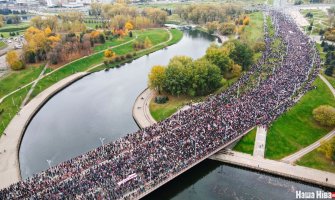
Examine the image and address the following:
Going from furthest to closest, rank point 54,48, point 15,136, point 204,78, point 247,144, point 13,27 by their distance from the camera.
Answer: point 13,27 < point 54,48 < point 204,78 < point 15,136 < point 247,144

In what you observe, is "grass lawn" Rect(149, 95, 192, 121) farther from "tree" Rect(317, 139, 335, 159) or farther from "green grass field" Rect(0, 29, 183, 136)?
"green grass field" Rect(0, 29, 183, 136)

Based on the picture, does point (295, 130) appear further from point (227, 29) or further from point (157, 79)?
point (227, 29)

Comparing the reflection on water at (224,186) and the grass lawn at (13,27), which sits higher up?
the grass lawn at (13,27)

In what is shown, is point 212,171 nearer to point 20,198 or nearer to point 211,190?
point 211,190

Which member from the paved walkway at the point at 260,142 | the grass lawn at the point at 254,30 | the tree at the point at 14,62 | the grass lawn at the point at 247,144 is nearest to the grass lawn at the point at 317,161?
the paved walkway at the point at 260,142

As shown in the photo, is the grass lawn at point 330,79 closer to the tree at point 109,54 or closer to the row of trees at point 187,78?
the row of trees at point 187,78

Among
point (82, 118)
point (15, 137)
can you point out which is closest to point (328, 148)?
point (82, 118)

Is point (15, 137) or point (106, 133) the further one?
point (106, 133)
